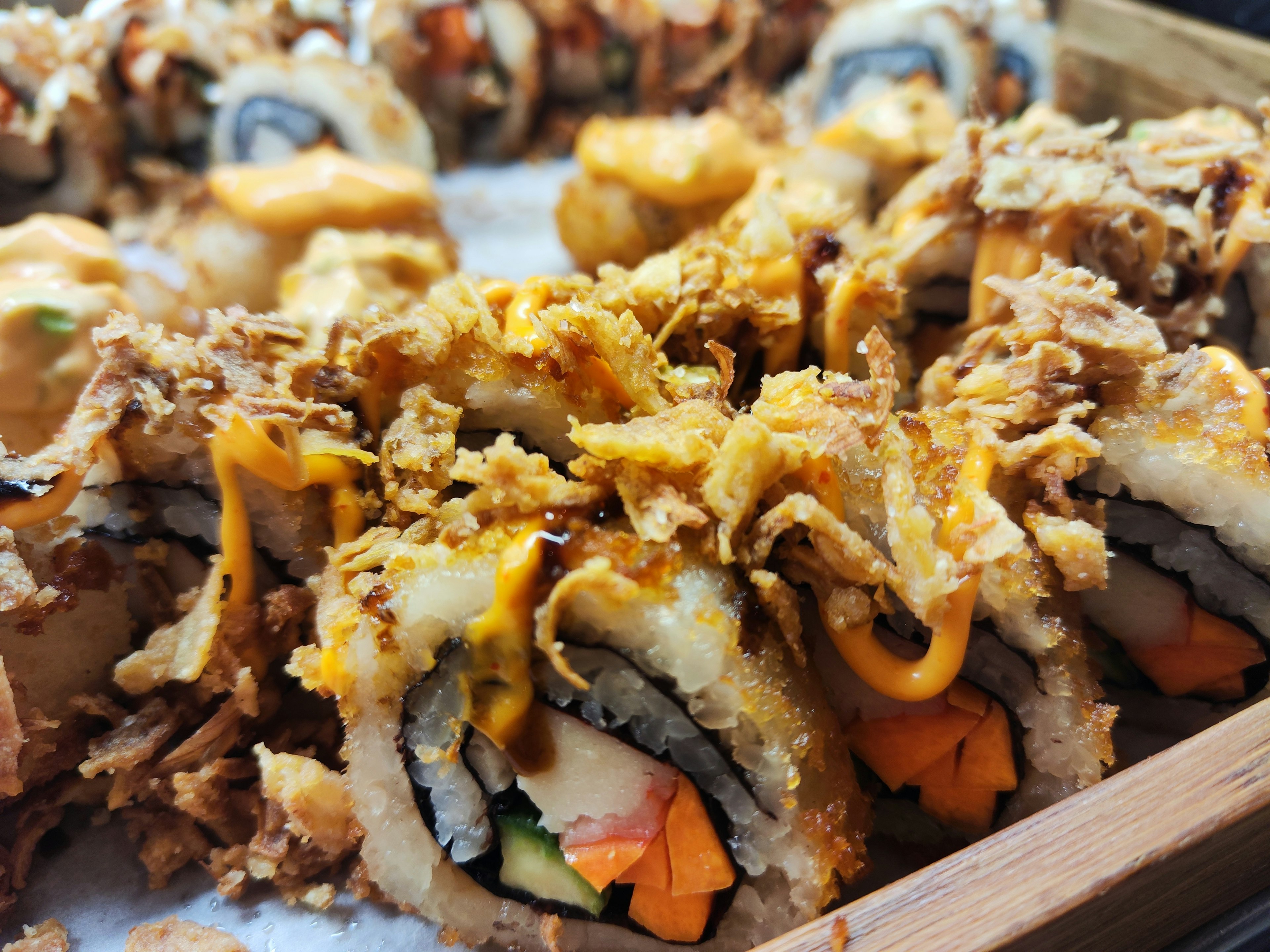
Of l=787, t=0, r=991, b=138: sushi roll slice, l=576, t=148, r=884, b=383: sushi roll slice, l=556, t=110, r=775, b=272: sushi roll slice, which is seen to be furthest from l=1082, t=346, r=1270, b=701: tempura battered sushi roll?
l=787, t=0, r=991, b=138: sushi roll slice


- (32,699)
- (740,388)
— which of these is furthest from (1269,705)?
(32,699)

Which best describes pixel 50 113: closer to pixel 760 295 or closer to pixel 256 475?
pixel 256 475

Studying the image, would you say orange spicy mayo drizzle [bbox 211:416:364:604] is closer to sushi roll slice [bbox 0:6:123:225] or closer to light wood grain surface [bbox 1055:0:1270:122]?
sushi roll slice [bbox 0:6:123:225]

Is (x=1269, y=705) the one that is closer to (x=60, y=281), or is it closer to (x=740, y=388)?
(x=740, y=388)

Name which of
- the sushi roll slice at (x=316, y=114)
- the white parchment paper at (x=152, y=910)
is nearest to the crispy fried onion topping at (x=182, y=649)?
the white parchment paper at (x=152, y=910)

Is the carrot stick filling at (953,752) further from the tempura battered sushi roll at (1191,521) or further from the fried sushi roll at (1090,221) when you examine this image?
the fried sushi roll at (1090,221)

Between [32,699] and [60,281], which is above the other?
[60,281]
